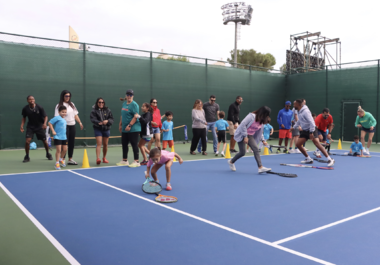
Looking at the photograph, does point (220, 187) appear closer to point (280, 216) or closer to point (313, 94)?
point (280, 216)

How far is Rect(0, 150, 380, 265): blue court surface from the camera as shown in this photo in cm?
307

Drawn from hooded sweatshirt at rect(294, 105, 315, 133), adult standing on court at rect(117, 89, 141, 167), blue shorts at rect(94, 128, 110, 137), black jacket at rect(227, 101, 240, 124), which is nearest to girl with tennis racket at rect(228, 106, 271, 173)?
hooded sweatshirt at rect(294, 105, 315, 133)

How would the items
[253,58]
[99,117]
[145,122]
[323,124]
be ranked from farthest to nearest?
[253,58] → [323,124] → [99,117] → [145,122]

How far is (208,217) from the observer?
13.6 feet

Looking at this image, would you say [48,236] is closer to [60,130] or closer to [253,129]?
[60,130]

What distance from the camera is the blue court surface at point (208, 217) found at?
307 cm

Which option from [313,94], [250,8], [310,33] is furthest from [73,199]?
[250,8]

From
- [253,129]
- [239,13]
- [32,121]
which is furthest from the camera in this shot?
[239,13]

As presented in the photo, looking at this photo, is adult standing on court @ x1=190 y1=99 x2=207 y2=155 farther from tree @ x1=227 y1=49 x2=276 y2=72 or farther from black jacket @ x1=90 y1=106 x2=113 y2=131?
tree @ x1=227 y1=49 x2=276 y2=72

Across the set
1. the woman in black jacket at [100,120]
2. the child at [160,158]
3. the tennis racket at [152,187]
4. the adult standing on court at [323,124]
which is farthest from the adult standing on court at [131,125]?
the adult standing on court at [323,124]

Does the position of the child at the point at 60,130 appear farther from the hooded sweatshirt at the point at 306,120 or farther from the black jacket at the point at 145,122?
the hooded sweatshirt at the point at 306,120

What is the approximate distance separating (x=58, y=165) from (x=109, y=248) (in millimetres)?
4867

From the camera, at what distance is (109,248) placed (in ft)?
10.4

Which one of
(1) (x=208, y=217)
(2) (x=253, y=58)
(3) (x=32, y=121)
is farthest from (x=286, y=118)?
(2) (x=253, y=58)
